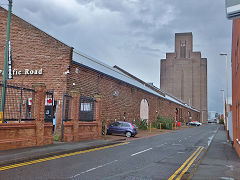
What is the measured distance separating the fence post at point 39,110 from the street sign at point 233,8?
42.4 feet

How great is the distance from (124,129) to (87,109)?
5.32 meters

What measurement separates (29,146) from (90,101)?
8.22m

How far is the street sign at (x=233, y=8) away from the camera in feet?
8.82

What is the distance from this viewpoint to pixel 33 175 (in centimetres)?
761

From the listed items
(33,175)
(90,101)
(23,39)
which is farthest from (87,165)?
(23,39)

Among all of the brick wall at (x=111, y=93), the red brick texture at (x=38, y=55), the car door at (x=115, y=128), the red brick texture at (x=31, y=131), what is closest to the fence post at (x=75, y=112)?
the red brick texture at (x=38, y=55)

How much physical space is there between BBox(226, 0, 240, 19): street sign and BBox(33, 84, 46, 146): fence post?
12935mm

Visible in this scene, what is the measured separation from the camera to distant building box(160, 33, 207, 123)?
382 feet

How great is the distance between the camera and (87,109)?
68.0 feet

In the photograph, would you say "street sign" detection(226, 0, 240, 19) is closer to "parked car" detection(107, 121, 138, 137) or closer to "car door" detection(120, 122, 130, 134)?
"parked car" detection(107, 121, 138, 137)

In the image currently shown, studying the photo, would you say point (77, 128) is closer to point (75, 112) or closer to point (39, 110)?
point (75, 112)

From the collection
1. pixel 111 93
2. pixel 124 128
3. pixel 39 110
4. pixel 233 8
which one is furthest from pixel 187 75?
pixel 233 8

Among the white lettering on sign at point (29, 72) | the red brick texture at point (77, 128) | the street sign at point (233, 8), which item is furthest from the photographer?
the white lettering on sign at point (29, 72)

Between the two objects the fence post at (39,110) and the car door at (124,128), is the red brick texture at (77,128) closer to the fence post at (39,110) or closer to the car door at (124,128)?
the fence post at (39,110)
